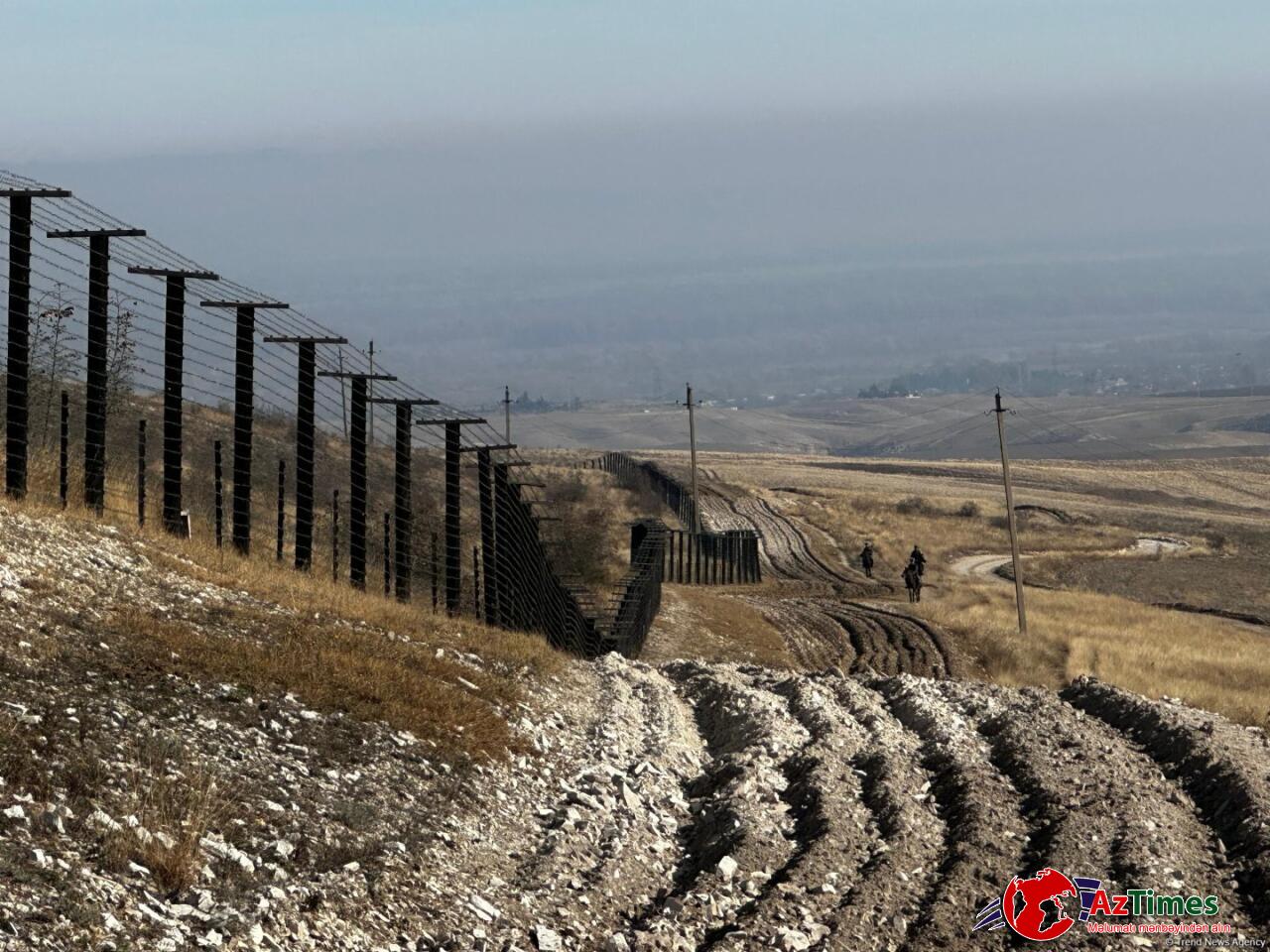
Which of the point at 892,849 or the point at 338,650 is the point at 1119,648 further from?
the point at 892,849

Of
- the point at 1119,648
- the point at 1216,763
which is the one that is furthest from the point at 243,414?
the point at 1119,648

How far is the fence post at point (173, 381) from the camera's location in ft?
67.3

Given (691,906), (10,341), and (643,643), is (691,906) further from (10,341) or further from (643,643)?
(643,643)

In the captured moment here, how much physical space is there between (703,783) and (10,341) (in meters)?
9.93

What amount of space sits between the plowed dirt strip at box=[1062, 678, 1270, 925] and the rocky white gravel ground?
0.14 ft

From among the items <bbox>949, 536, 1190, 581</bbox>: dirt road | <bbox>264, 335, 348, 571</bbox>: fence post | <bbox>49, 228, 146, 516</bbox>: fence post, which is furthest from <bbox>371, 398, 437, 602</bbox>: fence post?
<bbox>949, 536, 1190, 581</bbox>: dirt road

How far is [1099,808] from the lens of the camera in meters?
13.5

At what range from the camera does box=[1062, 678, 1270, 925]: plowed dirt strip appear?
12180 millimetres

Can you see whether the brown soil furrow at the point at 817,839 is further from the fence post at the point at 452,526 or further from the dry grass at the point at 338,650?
the fence post at the point at 452,526

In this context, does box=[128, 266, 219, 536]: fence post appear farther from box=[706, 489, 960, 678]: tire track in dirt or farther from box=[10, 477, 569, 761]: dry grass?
box=[706, 489, 960, 678]: tire track in dirt

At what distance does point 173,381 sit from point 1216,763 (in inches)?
503

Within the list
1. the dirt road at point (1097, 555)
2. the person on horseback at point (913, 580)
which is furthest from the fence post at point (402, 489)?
the dirt road at point (1097, 555)

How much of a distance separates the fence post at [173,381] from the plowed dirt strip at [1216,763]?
11.1 metres

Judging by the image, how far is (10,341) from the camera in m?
19.2
